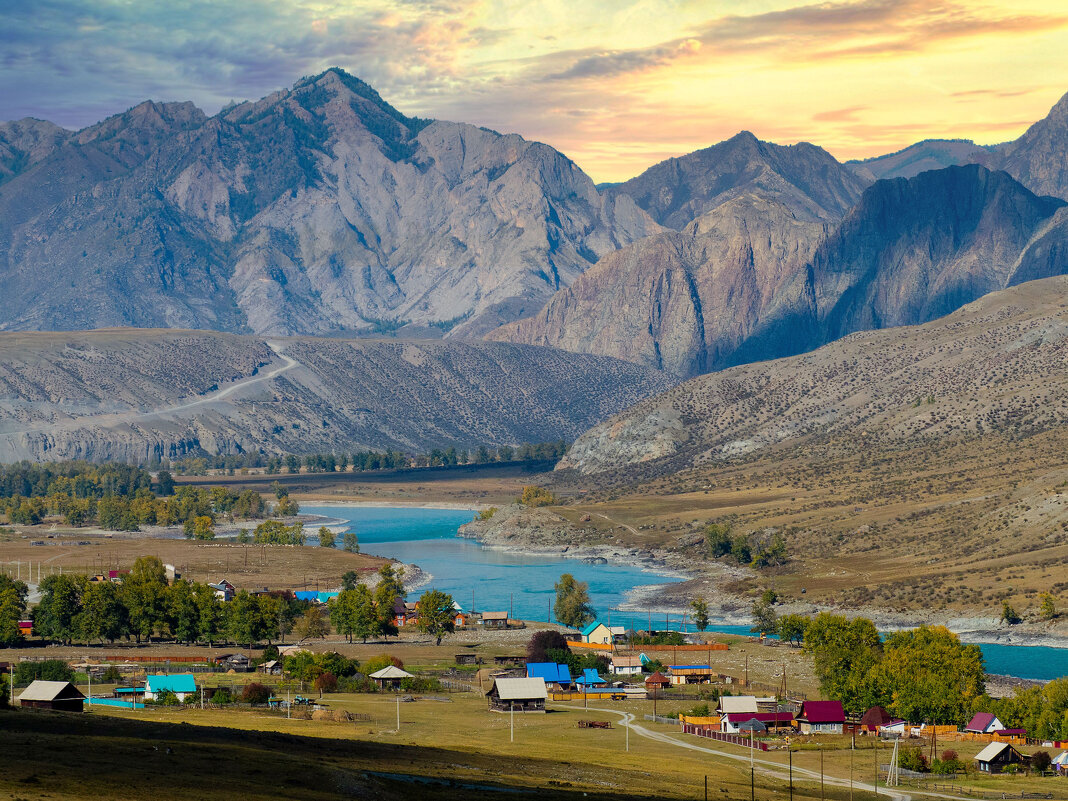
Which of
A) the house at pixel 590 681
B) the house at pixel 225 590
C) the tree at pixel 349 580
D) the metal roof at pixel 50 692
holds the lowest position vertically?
the house at pixel 590 681

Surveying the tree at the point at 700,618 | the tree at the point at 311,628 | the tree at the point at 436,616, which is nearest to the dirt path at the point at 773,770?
the tree at the point at 436,616

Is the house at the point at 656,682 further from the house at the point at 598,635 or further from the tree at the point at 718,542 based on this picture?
the tree at the point at 718,542

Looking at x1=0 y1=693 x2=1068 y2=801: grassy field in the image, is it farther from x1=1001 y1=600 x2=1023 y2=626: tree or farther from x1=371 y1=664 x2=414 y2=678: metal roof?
x1=1001 y1=600 x2=1023 y2=626: tree

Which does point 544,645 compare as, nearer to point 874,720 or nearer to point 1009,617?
point 874,720

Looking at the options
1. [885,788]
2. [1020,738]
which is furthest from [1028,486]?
[885,788]

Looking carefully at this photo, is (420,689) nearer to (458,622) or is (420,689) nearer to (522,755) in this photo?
(522,755)

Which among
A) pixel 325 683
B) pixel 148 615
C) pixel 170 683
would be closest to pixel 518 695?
pixel 325 683
